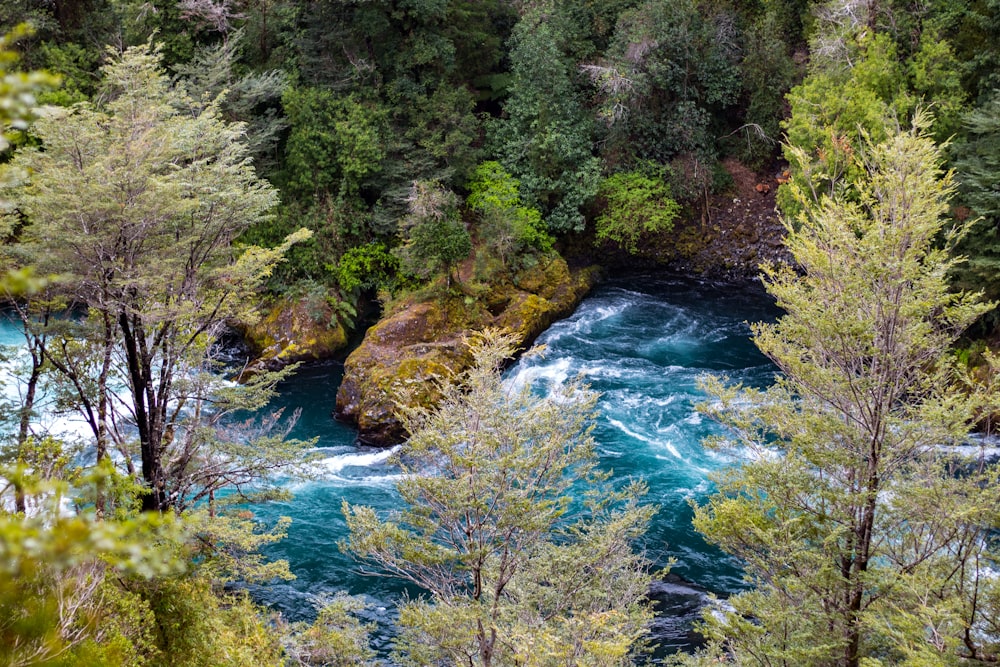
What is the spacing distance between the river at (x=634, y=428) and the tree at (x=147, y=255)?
2.41 meters

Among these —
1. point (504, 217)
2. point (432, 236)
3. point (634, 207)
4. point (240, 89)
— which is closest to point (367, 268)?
point (432, 236)

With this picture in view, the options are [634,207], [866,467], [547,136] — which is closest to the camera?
[866,467]

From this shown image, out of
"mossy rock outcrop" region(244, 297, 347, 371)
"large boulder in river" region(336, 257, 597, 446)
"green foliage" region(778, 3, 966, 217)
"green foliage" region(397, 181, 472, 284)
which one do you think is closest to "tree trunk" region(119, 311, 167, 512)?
"large boulder in river" region(336, 257, 597, 446)

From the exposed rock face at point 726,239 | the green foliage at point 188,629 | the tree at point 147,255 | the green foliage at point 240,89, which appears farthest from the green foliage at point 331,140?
the green foliage at point 188,629

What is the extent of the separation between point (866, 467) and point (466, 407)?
486 cm

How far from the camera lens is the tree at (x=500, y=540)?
8609 mm

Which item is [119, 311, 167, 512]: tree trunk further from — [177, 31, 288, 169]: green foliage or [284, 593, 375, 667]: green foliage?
[177, 31, 288, 169]: green foliage

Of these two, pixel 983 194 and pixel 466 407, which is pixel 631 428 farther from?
pixel 983 194

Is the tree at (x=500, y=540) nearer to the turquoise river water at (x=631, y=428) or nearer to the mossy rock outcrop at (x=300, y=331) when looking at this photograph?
the turquoise river water at (x=631, y=428)

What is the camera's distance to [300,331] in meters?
20.3

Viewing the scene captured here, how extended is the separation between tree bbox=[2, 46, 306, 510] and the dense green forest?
0.05 m

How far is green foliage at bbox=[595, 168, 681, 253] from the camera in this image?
2258 centimetres

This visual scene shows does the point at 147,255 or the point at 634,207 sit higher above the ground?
the point at 147,255

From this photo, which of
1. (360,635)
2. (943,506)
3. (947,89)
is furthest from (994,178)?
(360,635)
